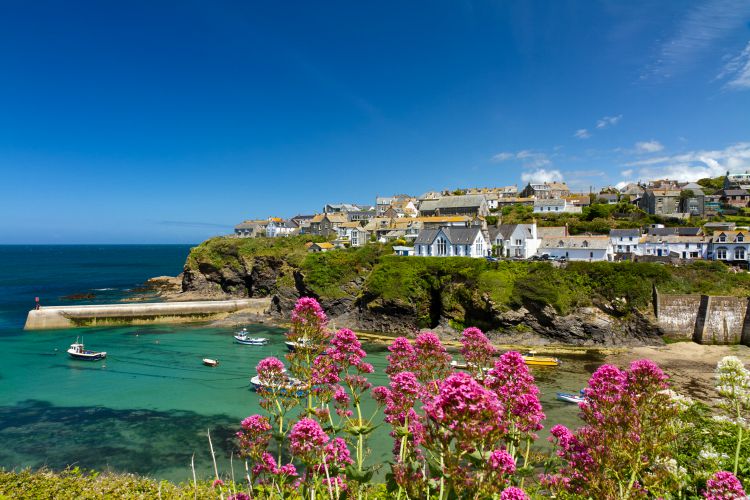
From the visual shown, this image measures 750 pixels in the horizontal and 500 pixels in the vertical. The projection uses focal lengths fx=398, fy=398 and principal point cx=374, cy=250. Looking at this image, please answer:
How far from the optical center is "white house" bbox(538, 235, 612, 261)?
53156 mm

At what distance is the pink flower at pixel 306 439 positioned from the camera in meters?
4.98

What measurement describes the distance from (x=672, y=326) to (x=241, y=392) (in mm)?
42087

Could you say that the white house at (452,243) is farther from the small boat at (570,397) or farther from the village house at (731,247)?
the small boat at (570,397)

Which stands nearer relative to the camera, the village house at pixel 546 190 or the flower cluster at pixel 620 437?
the flower cluster at pixel 620 437

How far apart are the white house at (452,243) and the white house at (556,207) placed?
92.4 feet

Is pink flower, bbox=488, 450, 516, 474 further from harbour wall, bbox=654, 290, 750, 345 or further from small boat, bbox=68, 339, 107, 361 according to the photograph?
harbour wall, bbox=654, 290, 750, 345

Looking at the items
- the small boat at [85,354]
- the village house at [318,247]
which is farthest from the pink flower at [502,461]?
the village house at [318,247]

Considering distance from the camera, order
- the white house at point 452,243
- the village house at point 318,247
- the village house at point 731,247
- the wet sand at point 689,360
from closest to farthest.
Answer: the wet sand at point 689,360 < the village house at point 731,247 < the white house at point 452,243 < the village house at point 318,247

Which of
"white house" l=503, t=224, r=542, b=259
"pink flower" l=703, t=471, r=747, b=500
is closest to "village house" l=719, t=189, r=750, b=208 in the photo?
"white house" l=503, t=224, r=542, b=259

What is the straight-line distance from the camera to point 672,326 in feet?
134

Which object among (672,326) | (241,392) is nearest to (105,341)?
(241,392)

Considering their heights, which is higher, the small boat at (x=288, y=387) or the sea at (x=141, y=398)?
the small boat at (x=288, y=387)

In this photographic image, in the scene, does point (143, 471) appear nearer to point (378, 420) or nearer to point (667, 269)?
point (378, 420)

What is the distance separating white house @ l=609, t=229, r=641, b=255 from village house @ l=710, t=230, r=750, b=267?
869 cm
